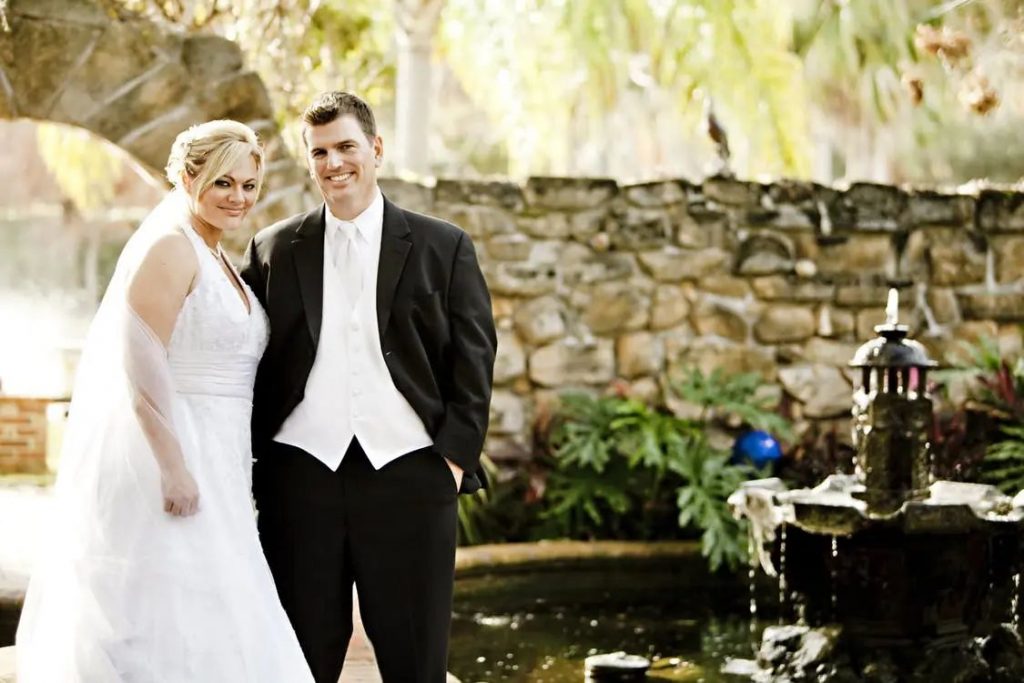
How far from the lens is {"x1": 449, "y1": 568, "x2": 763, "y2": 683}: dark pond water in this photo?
509 cm

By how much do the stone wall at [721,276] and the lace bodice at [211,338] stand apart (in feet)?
14.3

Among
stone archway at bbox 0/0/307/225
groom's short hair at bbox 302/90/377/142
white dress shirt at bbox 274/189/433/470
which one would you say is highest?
stone archway at bbox 0/0/307/225

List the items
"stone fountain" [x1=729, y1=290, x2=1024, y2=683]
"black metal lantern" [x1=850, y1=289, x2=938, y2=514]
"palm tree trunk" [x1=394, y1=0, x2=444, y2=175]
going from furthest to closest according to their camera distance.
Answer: "palm tree trunk" [x1=394, y1=0, x2=444, y2=175] → "black metal lantern" [x1=850, y1=289, x2=938, y2=514] → "stone fountain" [x1=729, y1=290, x2=1024, y2=683]

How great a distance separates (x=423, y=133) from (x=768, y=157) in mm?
2927

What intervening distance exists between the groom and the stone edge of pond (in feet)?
10.5

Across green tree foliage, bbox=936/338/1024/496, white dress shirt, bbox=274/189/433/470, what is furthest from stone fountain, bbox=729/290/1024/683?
white dress shirt, bbox=274/189/433/470

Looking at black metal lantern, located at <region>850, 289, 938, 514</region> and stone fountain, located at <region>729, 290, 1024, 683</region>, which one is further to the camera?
black metal lantern, located at <region>850, 289, 938, 514</region>

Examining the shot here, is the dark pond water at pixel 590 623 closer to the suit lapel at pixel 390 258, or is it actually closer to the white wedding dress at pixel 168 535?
the white wedding dress at pixel 168 535

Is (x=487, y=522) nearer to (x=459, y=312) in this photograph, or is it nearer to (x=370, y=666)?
(x=370, y=666)

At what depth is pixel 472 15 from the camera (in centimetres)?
1150

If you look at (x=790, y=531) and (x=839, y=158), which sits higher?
(x=839, y=158)

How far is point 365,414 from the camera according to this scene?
3.13 metres

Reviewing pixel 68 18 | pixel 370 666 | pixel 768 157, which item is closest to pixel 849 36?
pixel 768 157

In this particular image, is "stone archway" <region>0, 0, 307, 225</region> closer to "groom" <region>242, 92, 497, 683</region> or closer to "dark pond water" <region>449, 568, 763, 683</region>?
"dark pond water" <region>449, 568, 763, 683</region>
